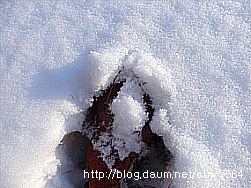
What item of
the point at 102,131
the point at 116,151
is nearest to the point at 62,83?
the point at 102,131

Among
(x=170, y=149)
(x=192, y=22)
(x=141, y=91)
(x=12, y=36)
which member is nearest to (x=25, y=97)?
(x=12, y=36)

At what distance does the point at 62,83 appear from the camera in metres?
0.97

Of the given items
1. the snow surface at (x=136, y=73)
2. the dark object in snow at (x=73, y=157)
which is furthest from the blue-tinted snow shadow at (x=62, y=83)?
the dark object in snow at (x=73, y=157)

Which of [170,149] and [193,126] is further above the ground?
[193,126]

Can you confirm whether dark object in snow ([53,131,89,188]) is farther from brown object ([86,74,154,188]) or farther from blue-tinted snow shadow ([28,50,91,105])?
blue-tinted snow shadow ([28,50,91,105])

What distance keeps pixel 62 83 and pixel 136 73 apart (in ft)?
1.04

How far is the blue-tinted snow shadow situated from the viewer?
3.15ft

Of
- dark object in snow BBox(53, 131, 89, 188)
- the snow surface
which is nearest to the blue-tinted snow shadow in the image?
the snow surface

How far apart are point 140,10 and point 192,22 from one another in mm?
247

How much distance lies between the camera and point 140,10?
1094mm

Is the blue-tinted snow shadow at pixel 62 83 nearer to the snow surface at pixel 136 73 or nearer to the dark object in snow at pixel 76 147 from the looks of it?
the snow surface at pixel 136 73

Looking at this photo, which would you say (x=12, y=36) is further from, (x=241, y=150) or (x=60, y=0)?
(x=241, y=150)

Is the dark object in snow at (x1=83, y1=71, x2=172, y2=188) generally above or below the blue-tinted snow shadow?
below

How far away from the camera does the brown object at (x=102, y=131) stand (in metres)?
1.00
